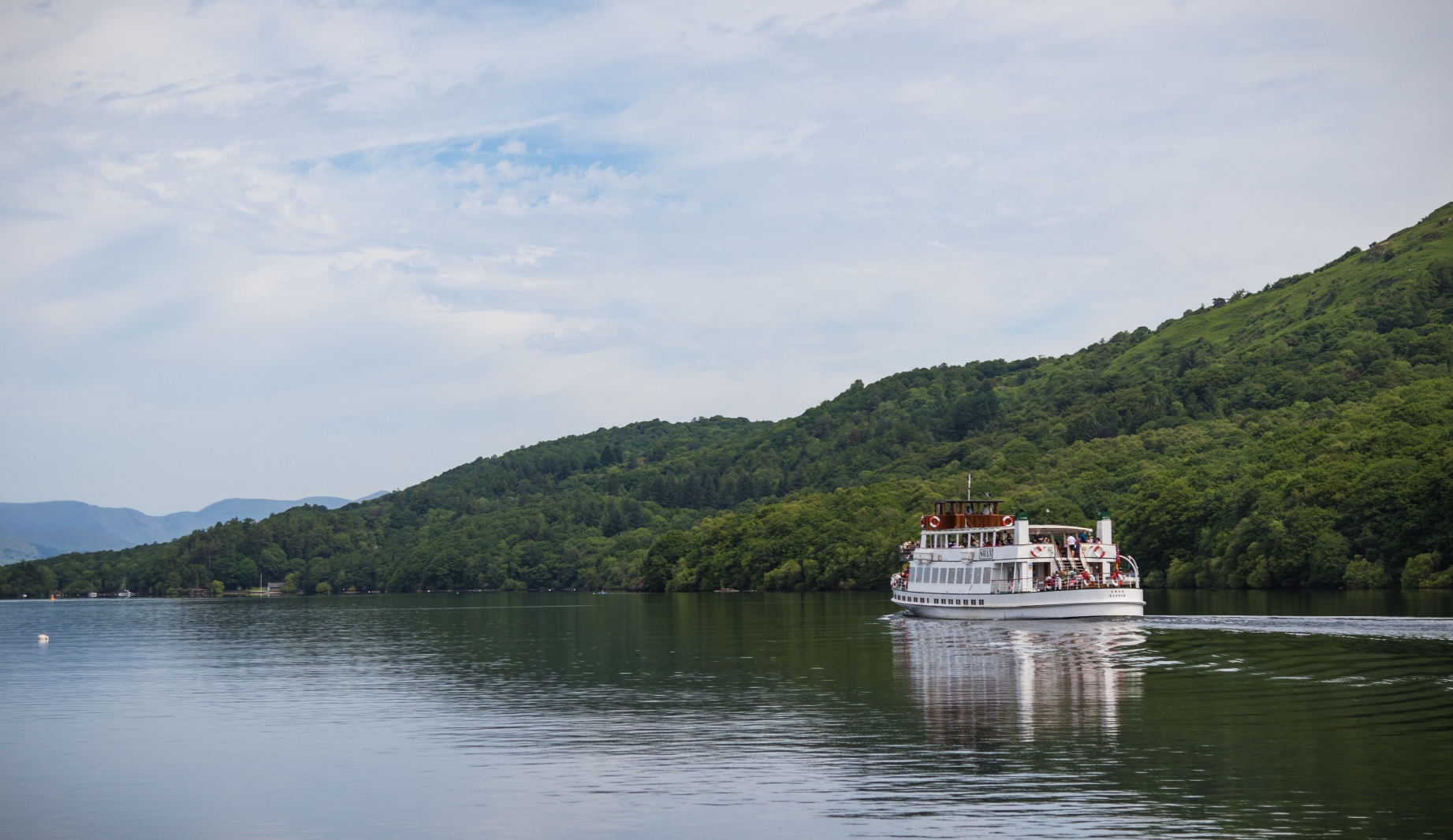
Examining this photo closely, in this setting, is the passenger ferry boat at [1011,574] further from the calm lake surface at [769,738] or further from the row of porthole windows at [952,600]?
the calm lake surface at [769,738]

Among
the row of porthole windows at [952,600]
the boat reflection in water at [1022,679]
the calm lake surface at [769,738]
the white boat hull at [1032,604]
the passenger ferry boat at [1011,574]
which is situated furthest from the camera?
the row of porthole windows at [952,600]

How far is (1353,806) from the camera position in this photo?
24.8 metres

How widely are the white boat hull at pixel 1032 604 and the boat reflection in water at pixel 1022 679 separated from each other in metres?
3.69

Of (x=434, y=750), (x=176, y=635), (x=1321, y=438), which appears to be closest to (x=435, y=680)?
(x=434, y=750)

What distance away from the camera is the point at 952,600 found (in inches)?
3883

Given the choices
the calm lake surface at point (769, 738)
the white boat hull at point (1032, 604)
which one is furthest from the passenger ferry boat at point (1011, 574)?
the calm lake surface at point (769, 738)

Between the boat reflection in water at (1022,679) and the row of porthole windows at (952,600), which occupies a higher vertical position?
the row of porthole windows at (952,600)

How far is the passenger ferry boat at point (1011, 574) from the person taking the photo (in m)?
88.7

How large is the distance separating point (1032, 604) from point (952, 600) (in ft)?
27.5

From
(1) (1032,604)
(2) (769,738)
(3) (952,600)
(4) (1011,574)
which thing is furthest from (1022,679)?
(3) (952,600)

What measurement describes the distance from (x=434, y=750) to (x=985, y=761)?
14.9 metres

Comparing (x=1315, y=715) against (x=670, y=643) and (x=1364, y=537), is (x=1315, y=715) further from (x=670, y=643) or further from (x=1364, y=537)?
(x=1364, y=537)

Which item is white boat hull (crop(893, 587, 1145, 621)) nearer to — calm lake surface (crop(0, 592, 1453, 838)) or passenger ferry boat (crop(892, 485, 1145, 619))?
passenger ferry boat (crop(892, 485, 1145, 619))

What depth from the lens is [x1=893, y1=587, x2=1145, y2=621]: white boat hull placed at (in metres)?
86.6
